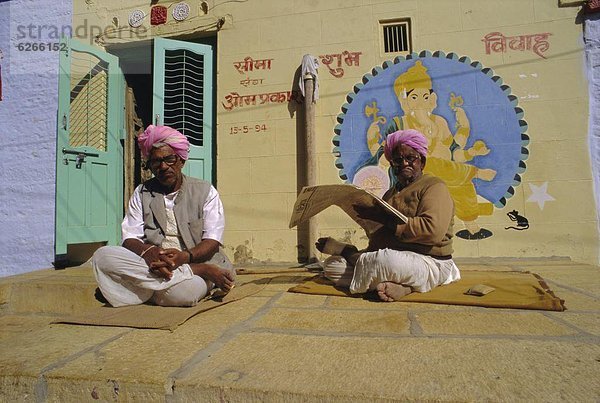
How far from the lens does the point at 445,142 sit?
4.48 metres

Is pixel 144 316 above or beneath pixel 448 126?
beneath

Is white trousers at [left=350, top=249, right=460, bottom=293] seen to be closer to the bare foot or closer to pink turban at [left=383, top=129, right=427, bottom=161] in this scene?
the bare foot

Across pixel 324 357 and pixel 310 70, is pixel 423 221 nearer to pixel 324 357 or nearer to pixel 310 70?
pixel 324 357

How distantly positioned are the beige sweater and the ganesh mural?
6.57 ft

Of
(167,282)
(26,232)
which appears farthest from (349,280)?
(26,232)

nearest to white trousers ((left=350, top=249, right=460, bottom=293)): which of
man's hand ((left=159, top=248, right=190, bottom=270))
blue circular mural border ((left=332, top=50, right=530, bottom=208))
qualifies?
man's hand ((left=159, top=248, right=190, bottom=270))

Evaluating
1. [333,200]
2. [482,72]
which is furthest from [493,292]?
[482,72]

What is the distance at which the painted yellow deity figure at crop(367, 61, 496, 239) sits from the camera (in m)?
4.38

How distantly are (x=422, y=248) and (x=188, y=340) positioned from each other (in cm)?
157

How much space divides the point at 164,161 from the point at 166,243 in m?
0.54

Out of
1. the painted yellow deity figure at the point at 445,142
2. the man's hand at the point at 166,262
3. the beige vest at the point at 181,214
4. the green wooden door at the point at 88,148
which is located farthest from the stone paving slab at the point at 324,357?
the green wooden door at the point at 88,148

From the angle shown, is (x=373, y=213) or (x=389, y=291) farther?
(x=373, y=213)

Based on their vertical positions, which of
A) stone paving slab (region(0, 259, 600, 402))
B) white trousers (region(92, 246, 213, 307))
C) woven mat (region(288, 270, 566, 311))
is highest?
white trousers (region(92, 246, 213, 307))

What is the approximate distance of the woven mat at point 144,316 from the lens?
6.31 feet
